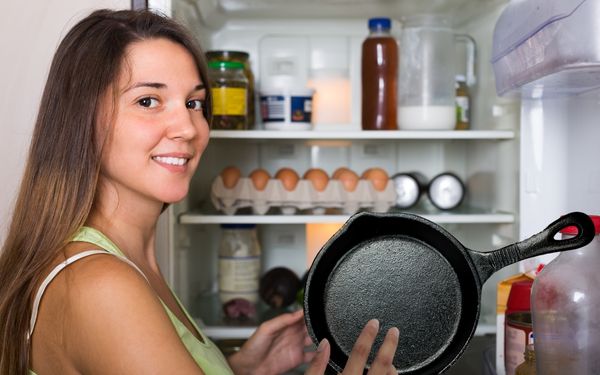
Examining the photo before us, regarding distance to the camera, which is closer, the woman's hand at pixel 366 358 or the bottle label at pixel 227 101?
the woman's hand at pixel 366 358

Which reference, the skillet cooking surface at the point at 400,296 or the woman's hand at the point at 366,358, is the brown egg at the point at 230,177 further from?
the woman's hand at the point at 366,358

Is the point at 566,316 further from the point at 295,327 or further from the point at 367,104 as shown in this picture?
the point at 367,104

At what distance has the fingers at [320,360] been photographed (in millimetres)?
867

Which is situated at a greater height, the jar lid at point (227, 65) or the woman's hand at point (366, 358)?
the jar lid at point (227, 65)

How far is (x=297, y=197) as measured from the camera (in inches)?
66.7

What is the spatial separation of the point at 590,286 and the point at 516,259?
160 mm

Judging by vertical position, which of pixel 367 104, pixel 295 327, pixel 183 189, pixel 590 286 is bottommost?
pixel 295 327

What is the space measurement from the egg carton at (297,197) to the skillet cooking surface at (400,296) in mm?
710

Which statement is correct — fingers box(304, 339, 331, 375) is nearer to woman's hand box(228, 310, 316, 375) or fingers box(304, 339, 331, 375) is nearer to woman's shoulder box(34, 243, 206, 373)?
woman's shoulder box(34, 243, 206, 373)

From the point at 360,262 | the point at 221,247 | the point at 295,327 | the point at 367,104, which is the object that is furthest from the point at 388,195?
the point at 360,262

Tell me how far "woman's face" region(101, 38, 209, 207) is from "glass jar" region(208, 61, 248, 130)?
625mm

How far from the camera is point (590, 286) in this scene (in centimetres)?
96

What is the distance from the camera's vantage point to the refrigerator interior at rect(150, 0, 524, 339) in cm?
164

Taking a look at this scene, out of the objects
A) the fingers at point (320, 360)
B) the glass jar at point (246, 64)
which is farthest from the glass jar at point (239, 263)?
the fingers at point (320, 360)
